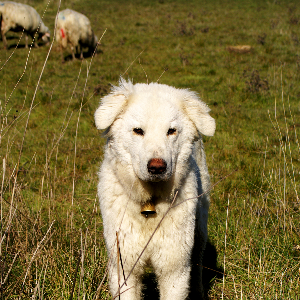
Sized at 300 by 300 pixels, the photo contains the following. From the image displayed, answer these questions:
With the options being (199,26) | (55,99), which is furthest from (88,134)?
(199,26)

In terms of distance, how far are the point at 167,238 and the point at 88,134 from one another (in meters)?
4.44

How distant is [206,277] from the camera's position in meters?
3.53

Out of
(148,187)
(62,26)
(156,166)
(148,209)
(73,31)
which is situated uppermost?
(62,26)

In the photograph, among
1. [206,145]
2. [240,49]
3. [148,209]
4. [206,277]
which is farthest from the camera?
[240,49]

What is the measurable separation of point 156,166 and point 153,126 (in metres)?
0.34

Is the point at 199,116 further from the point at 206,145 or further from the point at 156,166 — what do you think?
the point at 206,145

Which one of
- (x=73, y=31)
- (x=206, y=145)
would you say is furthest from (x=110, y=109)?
(x=73, y=31)

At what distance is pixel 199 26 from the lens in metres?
16.4

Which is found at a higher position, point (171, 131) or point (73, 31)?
point (73, 31)

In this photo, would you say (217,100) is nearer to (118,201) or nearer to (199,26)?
(118,201)

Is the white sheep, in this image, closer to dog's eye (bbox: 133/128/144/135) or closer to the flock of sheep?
the flock of sheep

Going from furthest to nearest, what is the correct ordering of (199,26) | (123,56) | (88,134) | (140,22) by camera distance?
→ (140,22) → (199,26) → (123,56) → (88,134)

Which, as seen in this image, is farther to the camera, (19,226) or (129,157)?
(19,226)

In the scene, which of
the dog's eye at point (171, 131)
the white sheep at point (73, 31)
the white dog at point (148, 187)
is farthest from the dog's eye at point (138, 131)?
the white sheep at point (73, 31)
